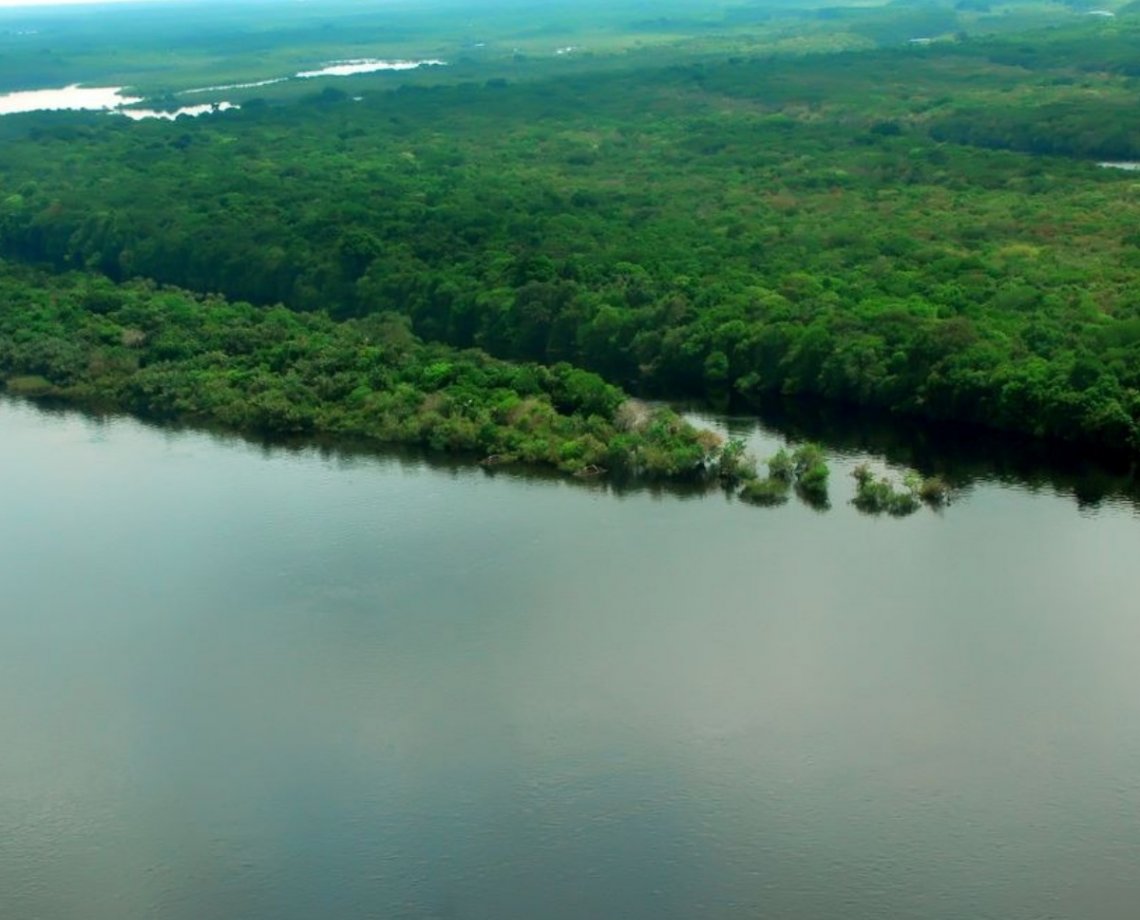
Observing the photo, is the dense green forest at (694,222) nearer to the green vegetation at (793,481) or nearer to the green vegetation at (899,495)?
the green vegetation at (899,495)

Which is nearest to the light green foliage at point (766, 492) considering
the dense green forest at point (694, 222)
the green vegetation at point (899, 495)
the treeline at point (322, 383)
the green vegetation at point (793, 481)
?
the green vegetation at point (793, 481)

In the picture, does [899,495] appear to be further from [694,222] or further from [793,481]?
[694,222]

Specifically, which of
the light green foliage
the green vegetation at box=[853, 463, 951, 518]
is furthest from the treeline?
the green vegetation at box=[853, 463, 951, 518]

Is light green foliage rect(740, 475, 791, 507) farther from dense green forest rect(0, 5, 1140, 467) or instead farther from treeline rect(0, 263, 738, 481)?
dense green forest rect(0, 5, 1140, 467)

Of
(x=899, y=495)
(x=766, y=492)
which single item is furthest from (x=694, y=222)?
(x=899, y=495)

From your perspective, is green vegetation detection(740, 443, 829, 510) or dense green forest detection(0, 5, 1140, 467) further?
dense green forest detection(0, 5, 1140, 467)

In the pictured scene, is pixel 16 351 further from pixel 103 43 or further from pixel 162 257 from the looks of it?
pixel 103 43

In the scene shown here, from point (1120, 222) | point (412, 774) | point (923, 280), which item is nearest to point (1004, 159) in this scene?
point (1120, 222)
